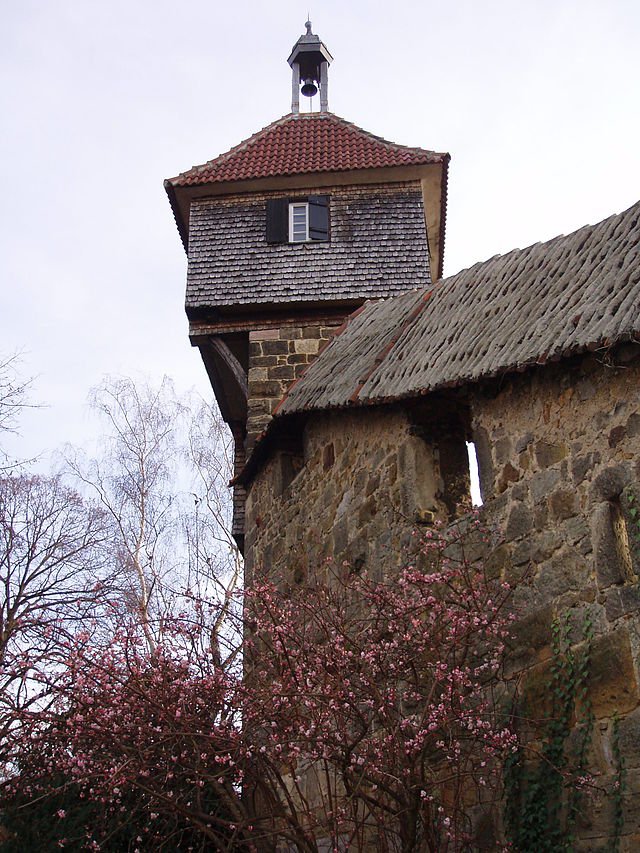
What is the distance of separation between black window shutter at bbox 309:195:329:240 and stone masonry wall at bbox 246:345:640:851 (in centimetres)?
608

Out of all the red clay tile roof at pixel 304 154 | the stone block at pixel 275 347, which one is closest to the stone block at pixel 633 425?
the stone block at pixel 275 347

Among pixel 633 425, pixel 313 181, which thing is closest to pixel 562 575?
pixel 633 425

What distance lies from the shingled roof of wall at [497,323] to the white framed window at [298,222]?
13.6ft

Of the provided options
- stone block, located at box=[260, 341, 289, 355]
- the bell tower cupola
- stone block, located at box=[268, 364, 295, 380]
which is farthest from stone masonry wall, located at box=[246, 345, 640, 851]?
the bell tower cupola

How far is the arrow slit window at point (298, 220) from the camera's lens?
13.3m

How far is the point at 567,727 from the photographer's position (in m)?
5.31

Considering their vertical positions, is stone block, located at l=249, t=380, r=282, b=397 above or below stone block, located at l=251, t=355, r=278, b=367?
below

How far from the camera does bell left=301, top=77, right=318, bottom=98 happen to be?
17.1m

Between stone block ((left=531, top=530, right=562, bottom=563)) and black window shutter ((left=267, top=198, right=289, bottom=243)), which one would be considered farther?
black window shutter ((left=267, top=198, right=289, bottom=243))

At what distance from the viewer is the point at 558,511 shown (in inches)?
226

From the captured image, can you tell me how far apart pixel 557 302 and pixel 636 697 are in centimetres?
259

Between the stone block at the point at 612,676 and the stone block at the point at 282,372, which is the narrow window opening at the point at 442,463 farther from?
the stone block at the point at 282,372

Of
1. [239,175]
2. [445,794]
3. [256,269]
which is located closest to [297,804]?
[445,794]

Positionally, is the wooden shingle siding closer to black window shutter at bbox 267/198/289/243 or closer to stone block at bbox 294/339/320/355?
black window shutter at bbox 267/198/289/243
